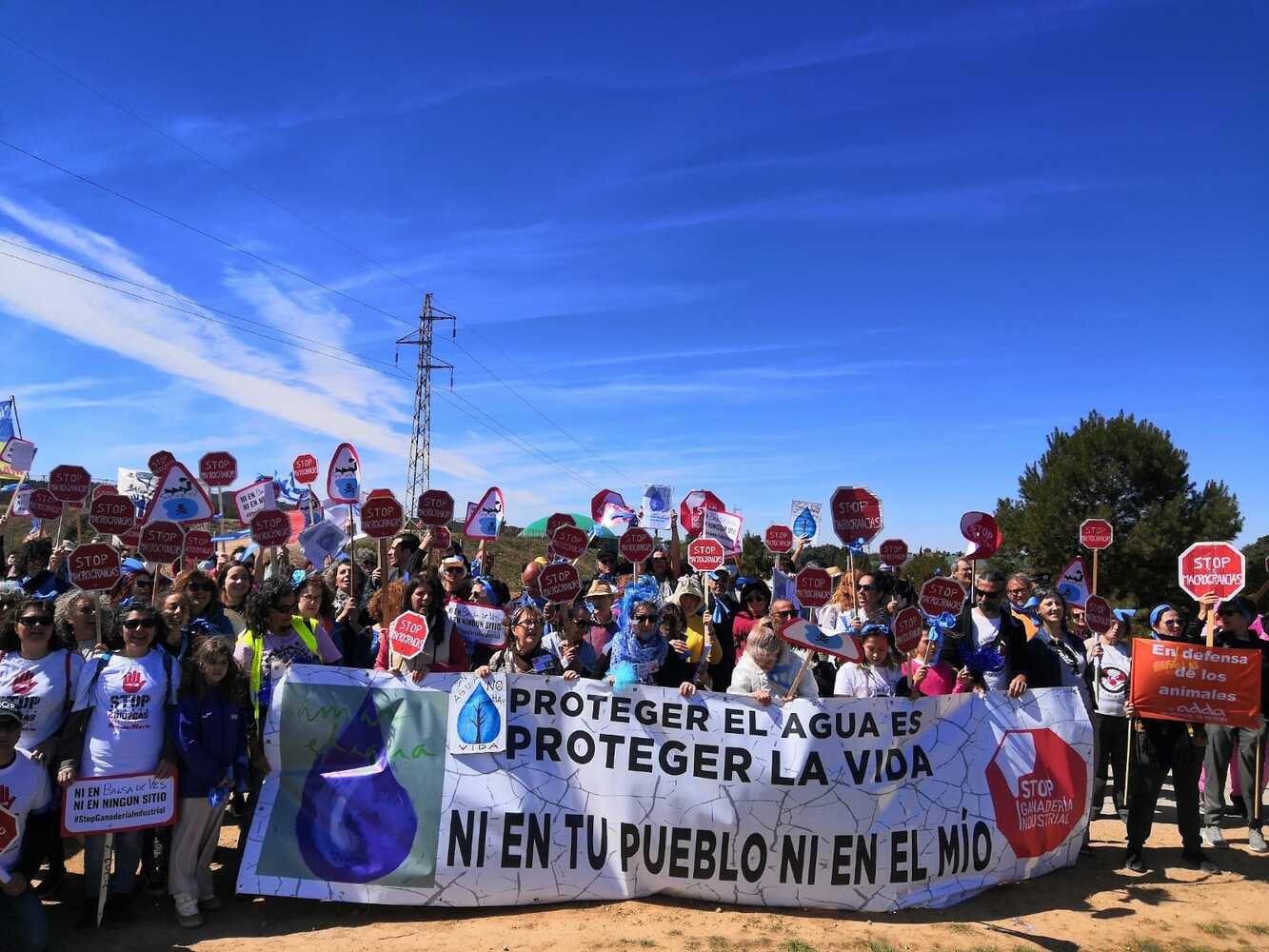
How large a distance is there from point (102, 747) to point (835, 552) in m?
38.5

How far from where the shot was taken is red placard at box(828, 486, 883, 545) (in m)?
8.58

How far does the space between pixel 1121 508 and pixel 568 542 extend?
107 ft

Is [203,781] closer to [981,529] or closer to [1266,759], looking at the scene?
[981,529]

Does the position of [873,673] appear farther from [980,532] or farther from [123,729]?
[123,729]

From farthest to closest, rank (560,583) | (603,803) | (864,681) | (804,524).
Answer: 1. (804,524)
2. (560,583)
3. (864,681)
4. (603,803)

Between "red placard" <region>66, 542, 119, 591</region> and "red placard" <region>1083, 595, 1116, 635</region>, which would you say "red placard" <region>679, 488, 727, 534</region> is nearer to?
"red placard" <region>1083, 595, 1116, 635</region>

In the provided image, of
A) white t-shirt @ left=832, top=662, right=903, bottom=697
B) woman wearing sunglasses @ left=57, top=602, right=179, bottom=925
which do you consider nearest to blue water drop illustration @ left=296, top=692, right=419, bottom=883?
woman wearing sunglasses @ left=57, top=602, right=179, bottom=925

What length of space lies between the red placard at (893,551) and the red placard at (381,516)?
22.8 ft

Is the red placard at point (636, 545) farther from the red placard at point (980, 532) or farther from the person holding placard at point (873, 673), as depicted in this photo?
the person holding placard at point (873, 673)

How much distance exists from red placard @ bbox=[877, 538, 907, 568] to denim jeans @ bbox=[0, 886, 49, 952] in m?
10.1

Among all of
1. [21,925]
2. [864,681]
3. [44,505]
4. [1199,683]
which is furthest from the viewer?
[44,505]

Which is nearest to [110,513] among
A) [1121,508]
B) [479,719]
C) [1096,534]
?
[479,719]

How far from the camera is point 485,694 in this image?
5219 millimetres

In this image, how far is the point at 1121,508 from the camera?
113 ft
